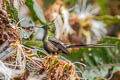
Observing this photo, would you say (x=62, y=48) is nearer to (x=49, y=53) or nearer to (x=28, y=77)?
(x=49, y=53)

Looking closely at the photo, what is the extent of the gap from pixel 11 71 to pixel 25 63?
7cm

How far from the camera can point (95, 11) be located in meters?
4.05

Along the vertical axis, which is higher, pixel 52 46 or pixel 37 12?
pixel 37 12

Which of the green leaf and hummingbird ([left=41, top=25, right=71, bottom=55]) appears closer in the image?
hummingbird ([left=41, top=25, right=71, bottom=55])

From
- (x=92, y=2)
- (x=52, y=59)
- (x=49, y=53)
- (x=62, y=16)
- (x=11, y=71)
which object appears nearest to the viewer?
(x=11, y=71)

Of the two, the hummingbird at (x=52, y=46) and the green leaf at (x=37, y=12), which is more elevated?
the green leaf at (x=37, y=12)

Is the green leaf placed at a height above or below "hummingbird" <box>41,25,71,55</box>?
above

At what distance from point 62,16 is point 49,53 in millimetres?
1330

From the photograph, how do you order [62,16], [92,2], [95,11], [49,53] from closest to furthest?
1. [49,53]
2. [62,16]
3. [95,11]
4. [92,2]

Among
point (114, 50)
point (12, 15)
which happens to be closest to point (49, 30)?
point (12, 15)

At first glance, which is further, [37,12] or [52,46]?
[37,12]

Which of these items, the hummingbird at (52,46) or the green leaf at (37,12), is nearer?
the hummingbird at (52,46)

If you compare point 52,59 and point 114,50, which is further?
point 114,50

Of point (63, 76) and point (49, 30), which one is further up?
point (49, 30)
